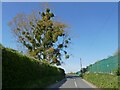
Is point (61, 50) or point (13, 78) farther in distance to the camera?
point (61, 50)

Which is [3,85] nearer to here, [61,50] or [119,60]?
[119,60]

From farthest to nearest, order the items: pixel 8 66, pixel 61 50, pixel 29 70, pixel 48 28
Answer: pixel 61 50
pixel 48 28
pixel 29 70
pixel 8 66

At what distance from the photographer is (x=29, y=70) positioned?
75.1 feet

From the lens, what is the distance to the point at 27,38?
57.0 meters

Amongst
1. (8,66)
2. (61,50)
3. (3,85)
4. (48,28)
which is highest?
(48,28)

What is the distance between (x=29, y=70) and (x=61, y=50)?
123 ft

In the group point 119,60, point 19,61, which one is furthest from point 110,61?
point 19,61

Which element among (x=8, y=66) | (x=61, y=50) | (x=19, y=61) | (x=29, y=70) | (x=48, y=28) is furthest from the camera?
(x=61, y=50)

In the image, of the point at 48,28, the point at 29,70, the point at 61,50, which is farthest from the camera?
the point at 61,50

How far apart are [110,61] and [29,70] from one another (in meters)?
8.95

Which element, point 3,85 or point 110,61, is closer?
point 3,85

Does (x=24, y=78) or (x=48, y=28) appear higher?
(x=48, y=28)

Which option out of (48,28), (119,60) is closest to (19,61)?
(119,60)

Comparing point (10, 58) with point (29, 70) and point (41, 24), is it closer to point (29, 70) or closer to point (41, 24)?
point (29, 70)
